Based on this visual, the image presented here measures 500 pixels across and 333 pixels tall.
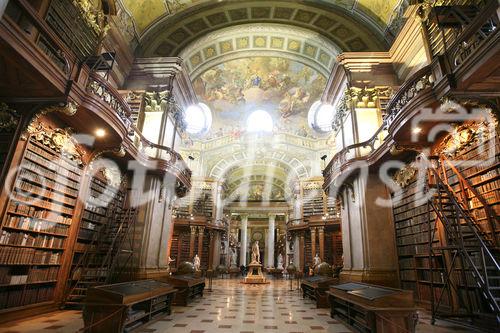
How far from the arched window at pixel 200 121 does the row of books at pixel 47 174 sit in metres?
14.6

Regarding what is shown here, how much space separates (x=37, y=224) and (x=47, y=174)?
940mm

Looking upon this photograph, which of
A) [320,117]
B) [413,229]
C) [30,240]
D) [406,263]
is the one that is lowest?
[406,263]

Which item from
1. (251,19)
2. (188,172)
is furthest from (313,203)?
(251,19)

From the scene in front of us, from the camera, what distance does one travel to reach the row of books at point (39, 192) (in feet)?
15.4

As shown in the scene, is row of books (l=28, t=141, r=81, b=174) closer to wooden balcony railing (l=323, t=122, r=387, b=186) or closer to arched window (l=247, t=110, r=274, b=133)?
wooden balcony railing (l=323, t=122, r=387, b=186)

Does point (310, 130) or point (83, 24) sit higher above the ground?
point (310, 130)

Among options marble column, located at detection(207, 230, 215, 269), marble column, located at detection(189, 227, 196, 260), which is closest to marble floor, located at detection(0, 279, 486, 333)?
marble column, located at detection(189, 227, 196, 260)

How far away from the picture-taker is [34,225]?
501 centimetres

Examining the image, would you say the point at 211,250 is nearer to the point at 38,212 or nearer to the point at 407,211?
the point at 407,211

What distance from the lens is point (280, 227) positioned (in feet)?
97.2

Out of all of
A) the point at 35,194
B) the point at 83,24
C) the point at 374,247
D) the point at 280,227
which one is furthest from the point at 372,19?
the point at 280,227

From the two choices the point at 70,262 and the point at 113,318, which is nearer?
the point at 113,318

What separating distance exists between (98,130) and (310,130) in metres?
17.3

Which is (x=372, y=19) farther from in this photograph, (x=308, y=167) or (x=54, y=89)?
(x=308, y=167)
